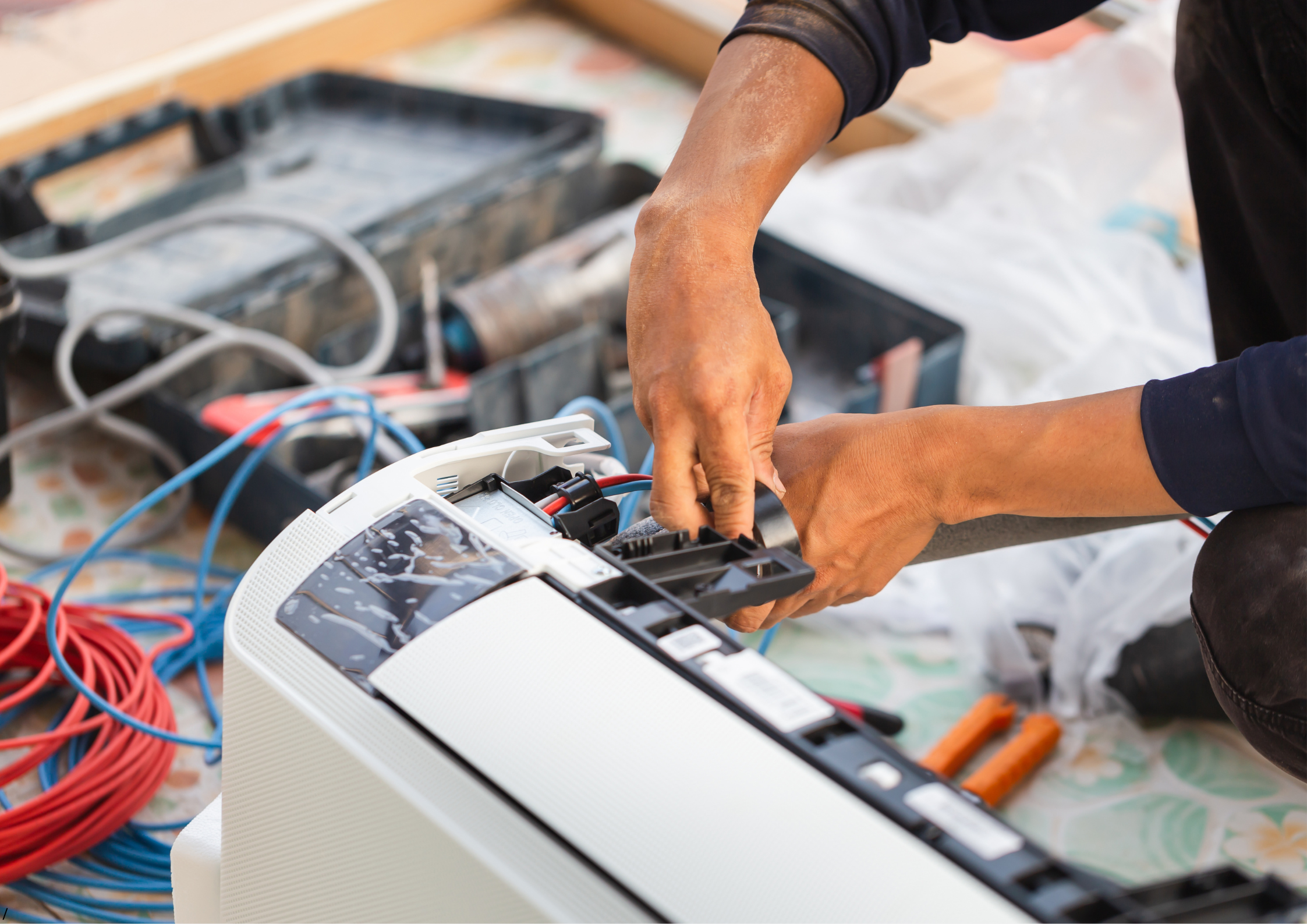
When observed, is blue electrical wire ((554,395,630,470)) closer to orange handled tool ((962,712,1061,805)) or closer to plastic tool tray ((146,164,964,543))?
plastic tool tray ((146,164,964,543))

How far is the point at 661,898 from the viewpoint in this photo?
0.43 metres

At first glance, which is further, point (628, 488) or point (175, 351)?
point (175, 351)

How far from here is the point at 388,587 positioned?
1.79 feet

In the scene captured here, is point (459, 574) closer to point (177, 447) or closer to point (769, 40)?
point (769, 40)

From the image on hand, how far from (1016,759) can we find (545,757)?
0.67 metres

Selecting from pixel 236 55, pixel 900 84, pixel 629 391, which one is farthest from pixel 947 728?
pixel 236 55

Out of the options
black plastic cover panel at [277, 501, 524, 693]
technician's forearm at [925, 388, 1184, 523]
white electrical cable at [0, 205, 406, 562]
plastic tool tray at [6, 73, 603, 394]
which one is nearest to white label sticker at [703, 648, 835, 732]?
black plastic cover panel at [277, 501, 524, 693]

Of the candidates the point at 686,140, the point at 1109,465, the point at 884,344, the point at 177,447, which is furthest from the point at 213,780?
the point at 884,344

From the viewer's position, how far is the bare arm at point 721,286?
0.62m

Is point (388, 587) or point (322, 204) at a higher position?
point (388, 587)

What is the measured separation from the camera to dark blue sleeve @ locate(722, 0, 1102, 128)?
0.79 m

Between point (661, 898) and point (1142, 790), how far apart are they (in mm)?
757

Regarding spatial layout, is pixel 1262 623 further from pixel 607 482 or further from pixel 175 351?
pixel 175 351

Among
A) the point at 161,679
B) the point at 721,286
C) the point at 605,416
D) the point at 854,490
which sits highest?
the point at 721,286
